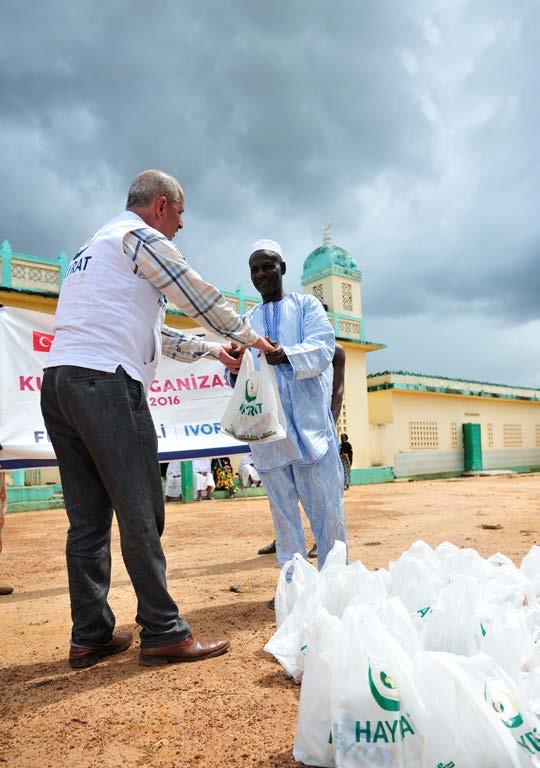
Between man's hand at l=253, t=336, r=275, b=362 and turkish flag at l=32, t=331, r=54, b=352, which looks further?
turkish flag at l=32, t=331, r=54, b=352

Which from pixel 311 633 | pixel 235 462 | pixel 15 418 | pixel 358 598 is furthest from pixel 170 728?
pixel 235 462

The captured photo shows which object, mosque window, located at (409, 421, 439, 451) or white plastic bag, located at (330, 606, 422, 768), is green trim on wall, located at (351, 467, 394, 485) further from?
white plastic bag, located at (330, 606, 422, 768)

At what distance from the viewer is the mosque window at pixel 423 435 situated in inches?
798

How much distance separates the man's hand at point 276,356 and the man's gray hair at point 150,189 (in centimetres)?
77

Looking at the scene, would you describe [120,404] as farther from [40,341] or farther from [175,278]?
[40,341]

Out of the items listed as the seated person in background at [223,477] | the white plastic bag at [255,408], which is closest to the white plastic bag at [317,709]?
the white plastic bag at [255,408]

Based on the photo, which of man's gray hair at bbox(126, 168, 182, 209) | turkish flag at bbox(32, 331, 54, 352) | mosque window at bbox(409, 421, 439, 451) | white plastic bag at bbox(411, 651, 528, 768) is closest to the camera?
white plastic bag at bbox(411, 651, 528, 768)

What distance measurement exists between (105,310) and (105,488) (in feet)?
2.13

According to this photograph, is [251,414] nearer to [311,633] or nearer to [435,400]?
[311,633]

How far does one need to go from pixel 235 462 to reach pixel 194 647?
12200 mm

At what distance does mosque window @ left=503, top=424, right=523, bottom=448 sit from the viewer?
24.4 m

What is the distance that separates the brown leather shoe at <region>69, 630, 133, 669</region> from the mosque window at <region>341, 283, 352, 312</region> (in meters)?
15.8

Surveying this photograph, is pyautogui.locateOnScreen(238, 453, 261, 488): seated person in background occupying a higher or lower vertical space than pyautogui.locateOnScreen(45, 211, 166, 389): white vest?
lower

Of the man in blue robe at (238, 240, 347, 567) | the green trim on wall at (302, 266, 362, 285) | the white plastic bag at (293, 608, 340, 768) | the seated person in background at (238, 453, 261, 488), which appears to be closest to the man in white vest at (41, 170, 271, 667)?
the man in blue robe at (238, 240, 347, 567)
